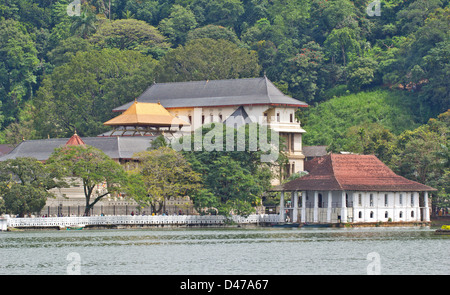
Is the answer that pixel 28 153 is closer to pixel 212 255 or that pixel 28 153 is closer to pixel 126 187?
pixel 126 187

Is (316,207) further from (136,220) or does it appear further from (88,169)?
(88,169)

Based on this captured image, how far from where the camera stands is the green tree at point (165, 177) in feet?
265

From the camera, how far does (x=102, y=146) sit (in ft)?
305

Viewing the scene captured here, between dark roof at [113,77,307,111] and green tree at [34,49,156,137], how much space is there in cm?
452

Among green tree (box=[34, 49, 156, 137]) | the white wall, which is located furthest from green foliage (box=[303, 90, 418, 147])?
the white wall

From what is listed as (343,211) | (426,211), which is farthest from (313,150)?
(343,211)

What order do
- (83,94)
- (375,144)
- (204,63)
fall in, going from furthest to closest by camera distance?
1. (83,94)
2. (204,63)
3. (375,144)

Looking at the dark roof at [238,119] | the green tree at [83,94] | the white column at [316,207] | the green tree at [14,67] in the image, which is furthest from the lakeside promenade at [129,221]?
the green tree at [14,67]

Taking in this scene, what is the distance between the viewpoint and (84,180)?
79.5 meters

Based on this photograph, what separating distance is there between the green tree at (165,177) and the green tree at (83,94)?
2903 centimetres

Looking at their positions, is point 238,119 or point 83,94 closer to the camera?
point 238,119

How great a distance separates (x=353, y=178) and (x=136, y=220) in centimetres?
1621

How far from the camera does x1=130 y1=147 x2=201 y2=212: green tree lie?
80625 millimetres

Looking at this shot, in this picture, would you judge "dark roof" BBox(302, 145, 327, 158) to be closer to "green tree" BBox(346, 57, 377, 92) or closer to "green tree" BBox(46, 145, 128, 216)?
"green tree" BBox(346, 57, 377, 92)
